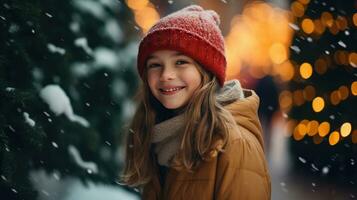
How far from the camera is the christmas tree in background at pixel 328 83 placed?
9977 millimetres

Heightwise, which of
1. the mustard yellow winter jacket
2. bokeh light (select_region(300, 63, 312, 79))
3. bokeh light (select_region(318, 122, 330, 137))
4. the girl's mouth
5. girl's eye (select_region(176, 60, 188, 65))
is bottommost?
bokeh light (select_region(318, 122, 330, 137))

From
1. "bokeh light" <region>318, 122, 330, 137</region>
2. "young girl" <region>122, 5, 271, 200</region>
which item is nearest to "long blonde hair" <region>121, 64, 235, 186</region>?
"young girl" <region>122, 5, 271, 200</region>

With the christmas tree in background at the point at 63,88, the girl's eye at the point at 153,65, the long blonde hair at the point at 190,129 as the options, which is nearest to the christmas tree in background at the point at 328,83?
the christmas tree in background at the point at 63,88

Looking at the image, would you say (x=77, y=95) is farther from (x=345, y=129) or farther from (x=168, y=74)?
(x=345, y=129)

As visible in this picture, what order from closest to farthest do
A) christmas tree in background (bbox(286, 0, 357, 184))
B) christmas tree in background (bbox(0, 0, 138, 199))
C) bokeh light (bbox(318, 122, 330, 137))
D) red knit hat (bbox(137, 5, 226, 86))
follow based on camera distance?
red knit hat (bbox(137, 5, 226, 86))
christmas tree in background (bbox(0, 0, 138, 199))
christmas tree in background (bbox(286, 0, 357, 184))
bokeh light (bbox(318, 122, 330, 137))

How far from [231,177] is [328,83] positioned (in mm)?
8743

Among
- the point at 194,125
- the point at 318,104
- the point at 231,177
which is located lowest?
the point at 318,104

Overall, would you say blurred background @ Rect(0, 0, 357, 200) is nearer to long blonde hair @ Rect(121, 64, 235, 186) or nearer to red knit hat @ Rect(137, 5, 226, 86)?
long blonde hair @ Rect(121, 64, 235, 186)

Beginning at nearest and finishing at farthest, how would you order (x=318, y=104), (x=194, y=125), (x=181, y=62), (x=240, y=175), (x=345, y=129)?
(x=240, y=175) → (x=194, y=125) → (x=181, y=62) → (x=345, y=129) → (x=318, y=104)

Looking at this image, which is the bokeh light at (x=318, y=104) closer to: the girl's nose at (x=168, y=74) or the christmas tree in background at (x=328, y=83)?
the christmas tree in background at (x=328, y=83)

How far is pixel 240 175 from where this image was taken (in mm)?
2373

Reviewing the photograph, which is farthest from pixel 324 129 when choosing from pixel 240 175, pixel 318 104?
pixel 240 175

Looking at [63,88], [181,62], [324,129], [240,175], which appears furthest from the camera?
[324,129]

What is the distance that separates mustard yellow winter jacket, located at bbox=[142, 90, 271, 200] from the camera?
237 cm
